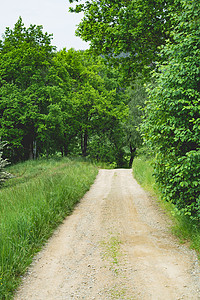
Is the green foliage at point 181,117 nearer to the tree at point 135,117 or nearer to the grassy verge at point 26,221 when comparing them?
the grassy verge at point 26,221

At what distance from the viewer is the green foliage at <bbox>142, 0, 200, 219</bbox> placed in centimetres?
525

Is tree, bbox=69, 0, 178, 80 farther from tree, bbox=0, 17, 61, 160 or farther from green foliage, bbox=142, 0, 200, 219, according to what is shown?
tree, bbox=0, 17, 61, 160

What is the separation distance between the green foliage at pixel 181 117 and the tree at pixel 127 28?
3.39 metres

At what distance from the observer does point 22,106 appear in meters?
23.0

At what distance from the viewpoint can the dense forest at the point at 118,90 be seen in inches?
219

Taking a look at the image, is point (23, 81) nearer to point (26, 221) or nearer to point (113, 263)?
point (26, 221)

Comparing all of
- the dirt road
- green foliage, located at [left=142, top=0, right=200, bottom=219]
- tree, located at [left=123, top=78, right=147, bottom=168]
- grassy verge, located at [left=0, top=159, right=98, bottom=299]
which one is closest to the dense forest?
green foliage, located at [left=142, top=0, right=200, bottom=219]

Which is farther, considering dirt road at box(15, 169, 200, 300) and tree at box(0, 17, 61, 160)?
tree at box(0, 17, 61, 160)

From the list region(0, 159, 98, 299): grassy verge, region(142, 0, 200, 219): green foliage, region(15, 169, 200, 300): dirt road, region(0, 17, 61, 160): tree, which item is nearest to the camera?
region(15, 169, 200, 300): dirt road

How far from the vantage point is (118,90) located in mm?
34344

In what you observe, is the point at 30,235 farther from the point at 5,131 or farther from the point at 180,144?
the point at 5,131

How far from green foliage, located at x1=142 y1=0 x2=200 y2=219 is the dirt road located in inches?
44.4

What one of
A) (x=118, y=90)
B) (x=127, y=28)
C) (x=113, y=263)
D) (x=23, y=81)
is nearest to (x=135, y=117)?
(x=118, y=90)

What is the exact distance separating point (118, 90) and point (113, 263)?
31.3 metres
